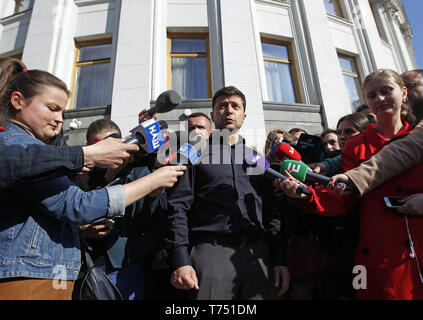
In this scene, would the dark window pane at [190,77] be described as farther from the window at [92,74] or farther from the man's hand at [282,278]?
the man's hand at [282,278]

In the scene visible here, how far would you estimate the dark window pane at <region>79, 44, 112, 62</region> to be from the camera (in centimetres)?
787

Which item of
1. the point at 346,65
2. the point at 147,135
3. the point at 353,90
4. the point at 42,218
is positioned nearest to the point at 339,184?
the point at 147,135

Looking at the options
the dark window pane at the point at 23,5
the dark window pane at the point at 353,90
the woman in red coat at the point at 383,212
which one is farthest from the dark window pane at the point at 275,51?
the dark window pane at the point at 23,5

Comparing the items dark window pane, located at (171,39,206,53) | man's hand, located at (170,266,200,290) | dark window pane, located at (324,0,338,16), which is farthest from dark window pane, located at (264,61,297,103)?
man's hand, located at (170,266,200,290)

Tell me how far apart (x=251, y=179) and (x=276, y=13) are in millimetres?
8118

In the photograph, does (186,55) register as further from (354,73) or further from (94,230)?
(94,230)

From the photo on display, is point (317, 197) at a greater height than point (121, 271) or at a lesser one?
greater

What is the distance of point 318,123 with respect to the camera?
24.6 feet

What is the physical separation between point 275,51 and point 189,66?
9.64 feet

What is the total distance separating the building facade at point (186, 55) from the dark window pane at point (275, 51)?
36 millimetres

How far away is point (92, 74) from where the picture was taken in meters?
7.77

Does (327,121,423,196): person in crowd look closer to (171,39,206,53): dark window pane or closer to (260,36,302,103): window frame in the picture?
(260,36,302,103): window frame
